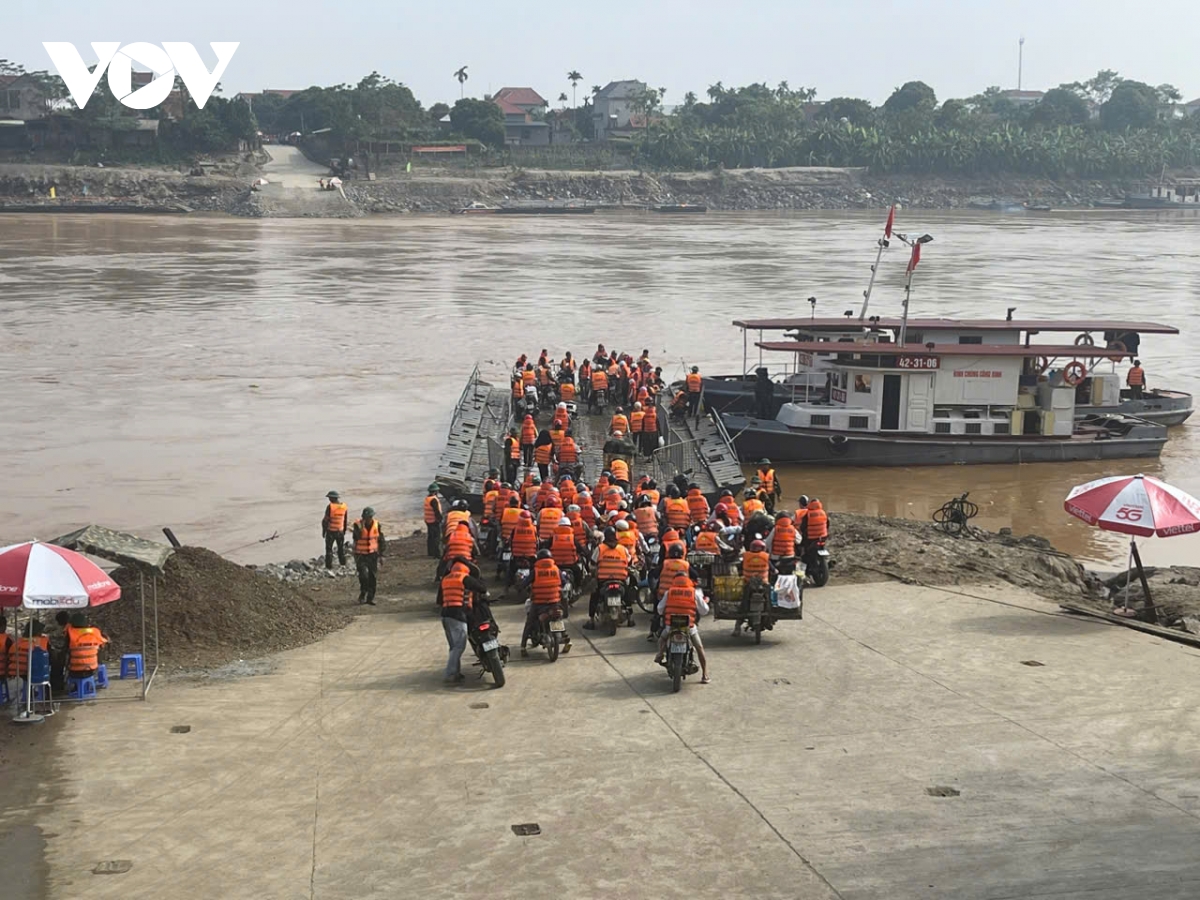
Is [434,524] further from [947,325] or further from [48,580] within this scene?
[947,325]

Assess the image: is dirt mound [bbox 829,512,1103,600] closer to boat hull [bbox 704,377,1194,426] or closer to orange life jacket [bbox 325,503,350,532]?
orange life jacket [bbox 325,503,350,532]

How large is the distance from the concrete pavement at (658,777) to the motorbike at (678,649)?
0.69 ft

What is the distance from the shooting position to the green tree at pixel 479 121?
143500mm

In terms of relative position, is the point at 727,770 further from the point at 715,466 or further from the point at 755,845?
the point at 715,466

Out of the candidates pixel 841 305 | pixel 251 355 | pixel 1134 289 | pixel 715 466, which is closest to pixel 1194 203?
pixel 1134 289

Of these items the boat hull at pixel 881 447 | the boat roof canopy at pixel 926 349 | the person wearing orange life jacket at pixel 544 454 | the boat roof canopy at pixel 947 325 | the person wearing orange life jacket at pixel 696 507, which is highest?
the boat roof canopy at pixel 947 325

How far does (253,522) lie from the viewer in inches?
982

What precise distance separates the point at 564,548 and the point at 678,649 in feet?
10.2

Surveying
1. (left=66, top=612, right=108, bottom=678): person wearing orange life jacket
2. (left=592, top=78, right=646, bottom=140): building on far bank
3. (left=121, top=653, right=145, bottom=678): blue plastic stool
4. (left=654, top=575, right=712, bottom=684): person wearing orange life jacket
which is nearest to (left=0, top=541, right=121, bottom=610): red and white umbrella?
(left=66, top=612, right=108, bottom=678): person wearing orange life jacket

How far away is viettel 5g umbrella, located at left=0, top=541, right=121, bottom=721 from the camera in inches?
437

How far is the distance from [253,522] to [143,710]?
13.4 metres

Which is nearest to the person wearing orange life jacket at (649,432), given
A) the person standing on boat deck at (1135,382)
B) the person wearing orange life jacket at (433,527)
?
the person wearing orange life jacket at (433,527)

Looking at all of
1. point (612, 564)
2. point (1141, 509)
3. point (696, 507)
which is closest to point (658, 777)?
point (612, 564)

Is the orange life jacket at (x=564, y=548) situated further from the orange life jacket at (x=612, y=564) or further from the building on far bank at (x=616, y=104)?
the building on far bank at (x=616, y=104)
